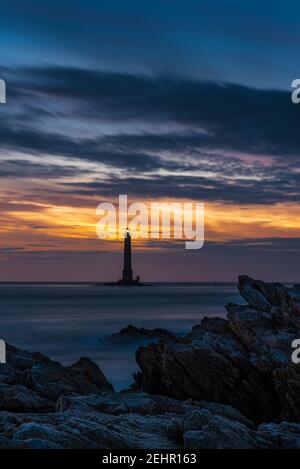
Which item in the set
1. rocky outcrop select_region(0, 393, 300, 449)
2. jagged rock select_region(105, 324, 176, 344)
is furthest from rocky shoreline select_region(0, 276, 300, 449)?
jagged rock select_region(105, 324, 176, 344)

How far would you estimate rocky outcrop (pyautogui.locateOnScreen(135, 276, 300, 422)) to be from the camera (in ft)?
80.9

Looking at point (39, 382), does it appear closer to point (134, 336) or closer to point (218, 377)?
point (218, 377)

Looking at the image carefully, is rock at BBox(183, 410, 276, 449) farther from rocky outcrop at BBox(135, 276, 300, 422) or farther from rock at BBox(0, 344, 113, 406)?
rocky outcrop at BBox(135, 276, 300, 422)

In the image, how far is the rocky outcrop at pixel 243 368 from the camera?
24672mm

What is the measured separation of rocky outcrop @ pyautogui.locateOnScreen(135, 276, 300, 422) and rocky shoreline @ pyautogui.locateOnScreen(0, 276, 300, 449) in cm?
5

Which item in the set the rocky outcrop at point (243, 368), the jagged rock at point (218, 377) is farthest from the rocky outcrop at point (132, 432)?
the jagged rock at point (218, 377)

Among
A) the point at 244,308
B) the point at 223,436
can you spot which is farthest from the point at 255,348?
the point at 223,436

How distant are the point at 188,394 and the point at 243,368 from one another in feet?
9.31

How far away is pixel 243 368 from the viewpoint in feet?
84.5

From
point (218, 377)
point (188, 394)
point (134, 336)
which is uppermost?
point (218, 377)

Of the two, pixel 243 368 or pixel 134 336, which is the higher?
pixel 243 368

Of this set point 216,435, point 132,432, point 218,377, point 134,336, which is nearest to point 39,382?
point 218,377
